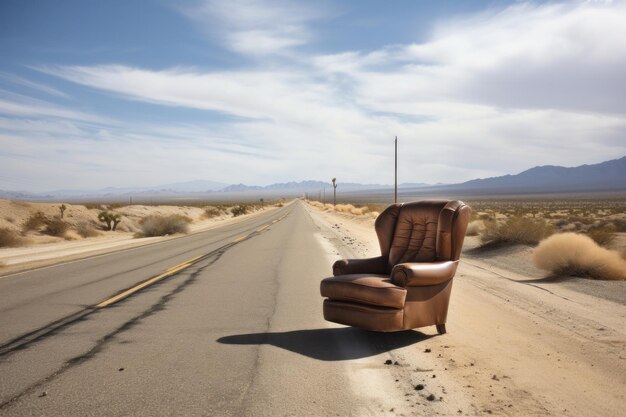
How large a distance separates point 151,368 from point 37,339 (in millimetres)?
2114

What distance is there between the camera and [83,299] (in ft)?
27.9

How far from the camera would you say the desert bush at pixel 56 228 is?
26.9m

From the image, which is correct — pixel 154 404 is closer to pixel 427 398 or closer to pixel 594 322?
pixel 427 398

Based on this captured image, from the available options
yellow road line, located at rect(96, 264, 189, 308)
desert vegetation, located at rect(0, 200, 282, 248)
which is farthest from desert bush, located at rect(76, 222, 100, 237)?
yellow road line, located at rect(96, 264, 189, 308)

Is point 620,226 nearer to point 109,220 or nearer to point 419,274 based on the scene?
point 419,274

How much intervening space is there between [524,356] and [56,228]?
27439 mm

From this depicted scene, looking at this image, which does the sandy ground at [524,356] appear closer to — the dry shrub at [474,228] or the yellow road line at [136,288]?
the yellow road line at [136,288]

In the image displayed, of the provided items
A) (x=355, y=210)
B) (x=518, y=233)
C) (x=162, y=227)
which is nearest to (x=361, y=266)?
(x=518, y=233)

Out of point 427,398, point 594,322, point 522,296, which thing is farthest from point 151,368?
point 522,296

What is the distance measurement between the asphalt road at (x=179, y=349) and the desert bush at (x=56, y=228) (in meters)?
17.7

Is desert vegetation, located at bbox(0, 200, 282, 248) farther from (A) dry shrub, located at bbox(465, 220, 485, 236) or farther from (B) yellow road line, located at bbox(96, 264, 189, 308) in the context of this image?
(A) dry shrub, located at bbox(465, 220, 485, 236)

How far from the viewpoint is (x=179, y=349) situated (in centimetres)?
546

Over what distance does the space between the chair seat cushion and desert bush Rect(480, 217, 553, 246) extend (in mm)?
11591

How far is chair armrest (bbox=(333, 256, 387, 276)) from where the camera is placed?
22.4 feet
